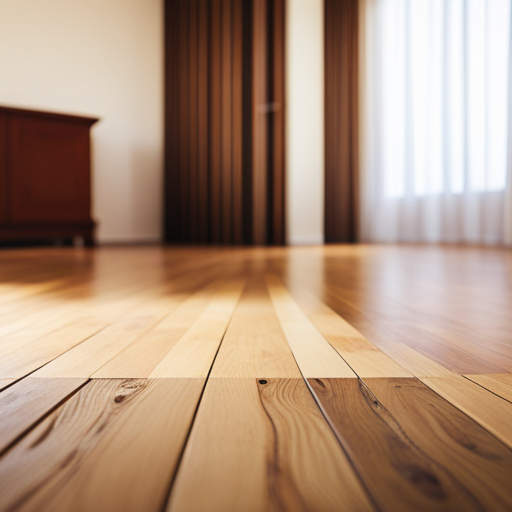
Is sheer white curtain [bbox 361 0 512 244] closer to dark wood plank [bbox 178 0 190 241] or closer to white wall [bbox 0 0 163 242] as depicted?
dark wood plank [bbox 178 0 190 241]

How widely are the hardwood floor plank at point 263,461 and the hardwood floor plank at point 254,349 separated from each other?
0.07 metres

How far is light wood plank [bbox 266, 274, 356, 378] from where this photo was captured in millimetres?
477

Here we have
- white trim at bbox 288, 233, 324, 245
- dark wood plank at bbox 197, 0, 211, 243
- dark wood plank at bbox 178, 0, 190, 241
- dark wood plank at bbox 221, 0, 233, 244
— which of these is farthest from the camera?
dark wood plank at bbox 178, 0, 190, 241

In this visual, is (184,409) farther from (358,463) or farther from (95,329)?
(95,329)

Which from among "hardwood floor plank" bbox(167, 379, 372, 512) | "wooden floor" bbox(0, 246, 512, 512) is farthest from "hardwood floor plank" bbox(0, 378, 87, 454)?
"hardwood floor plank" bbox(167, 379, 372, 512)

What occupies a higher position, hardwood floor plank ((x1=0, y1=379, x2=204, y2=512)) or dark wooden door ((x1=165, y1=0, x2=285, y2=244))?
dark wooden door ((x1=165, y1=0, x2=285, y2=244))

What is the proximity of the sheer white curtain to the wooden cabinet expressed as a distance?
2149 mm

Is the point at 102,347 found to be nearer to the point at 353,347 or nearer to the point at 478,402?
the point at 353,347

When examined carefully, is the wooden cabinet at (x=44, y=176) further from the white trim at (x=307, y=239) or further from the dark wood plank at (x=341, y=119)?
the dark wood plank at (x=341, y=119)

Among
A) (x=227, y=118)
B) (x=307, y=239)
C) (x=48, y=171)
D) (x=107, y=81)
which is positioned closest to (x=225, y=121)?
(x=227, y=118)

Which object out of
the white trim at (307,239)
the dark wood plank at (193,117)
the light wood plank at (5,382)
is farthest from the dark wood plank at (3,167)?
the light wood plank at (5,382)

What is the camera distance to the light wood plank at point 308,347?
1.57 feet

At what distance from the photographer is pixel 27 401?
1.27 ft

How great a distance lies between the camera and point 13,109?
3146 millimetres
